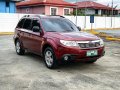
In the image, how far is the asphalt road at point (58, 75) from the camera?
6770 mm

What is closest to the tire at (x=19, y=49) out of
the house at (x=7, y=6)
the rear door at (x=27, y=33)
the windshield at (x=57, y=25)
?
the rear door at (x=27, y=33)

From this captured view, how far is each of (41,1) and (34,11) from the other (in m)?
2.26

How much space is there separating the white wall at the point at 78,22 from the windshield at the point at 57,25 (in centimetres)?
1708

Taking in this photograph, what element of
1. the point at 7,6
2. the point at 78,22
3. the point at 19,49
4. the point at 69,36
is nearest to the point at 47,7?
the point at 7,6

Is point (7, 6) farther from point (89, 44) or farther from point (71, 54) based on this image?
point (71, 54)

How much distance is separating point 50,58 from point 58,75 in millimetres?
1037

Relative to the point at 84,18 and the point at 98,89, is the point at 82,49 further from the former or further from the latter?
the point at 84,18

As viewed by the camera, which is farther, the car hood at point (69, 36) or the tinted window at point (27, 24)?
the tinted window at point (27, 24)

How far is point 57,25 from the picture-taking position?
31.9ft

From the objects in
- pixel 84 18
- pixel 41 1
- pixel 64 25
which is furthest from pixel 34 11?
pixel 64 25

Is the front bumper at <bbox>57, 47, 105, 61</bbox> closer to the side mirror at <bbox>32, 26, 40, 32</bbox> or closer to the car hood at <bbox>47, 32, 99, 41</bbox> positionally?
the car hood at <bbox>47, 32, 99, 41</bbox>

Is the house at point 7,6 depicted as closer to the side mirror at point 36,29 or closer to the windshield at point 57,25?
the windshield at point 57,25

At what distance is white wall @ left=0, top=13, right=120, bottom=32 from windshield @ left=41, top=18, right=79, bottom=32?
17078 mm

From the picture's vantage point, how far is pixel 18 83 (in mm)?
7027
